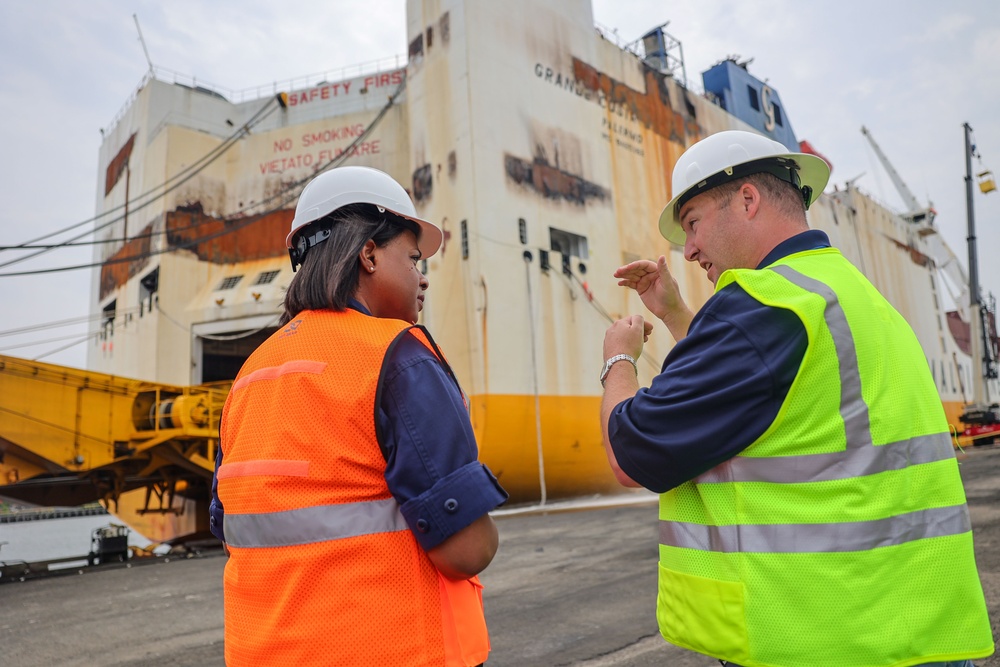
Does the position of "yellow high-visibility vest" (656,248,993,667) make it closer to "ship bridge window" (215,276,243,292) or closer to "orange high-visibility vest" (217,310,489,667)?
"orange high-visibility vest" (217,310,489,667)

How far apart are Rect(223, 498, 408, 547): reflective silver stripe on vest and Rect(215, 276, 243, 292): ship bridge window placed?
15.8 m

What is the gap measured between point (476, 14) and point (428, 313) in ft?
20.9

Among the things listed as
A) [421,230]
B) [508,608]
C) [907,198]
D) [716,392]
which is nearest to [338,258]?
[421,230]

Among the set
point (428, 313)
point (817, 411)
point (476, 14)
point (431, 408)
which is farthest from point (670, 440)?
point (476, 14)

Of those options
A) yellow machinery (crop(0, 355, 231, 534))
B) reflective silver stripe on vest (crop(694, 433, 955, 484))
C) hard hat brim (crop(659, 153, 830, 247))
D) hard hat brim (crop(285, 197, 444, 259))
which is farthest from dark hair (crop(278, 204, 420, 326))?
yellow machinery (crop(0, 355, 231, 534))

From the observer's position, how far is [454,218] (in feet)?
43.7

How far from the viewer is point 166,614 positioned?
15.9 ft

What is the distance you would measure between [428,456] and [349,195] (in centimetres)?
72

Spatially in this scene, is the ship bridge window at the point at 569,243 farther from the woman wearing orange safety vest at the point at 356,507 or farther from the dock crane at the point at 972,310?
the dock crane at the point at 972,310

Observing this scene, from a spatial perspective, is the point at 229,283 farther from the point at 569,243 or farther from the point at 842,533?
the point at 842,533

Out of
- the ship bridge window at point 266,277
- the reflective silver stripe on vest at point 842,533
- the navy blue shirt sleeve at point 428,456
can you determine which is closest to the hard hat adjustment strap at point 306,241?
the navy blue shirt sleeve at point 428,456

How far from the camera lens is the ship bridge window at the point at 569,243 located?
14.7 meters

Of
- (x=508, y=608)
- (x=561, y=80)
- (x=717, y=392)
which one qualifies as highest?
(x=561, y=80)

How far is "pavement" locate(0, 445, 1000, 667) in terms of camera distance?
11.4ft
